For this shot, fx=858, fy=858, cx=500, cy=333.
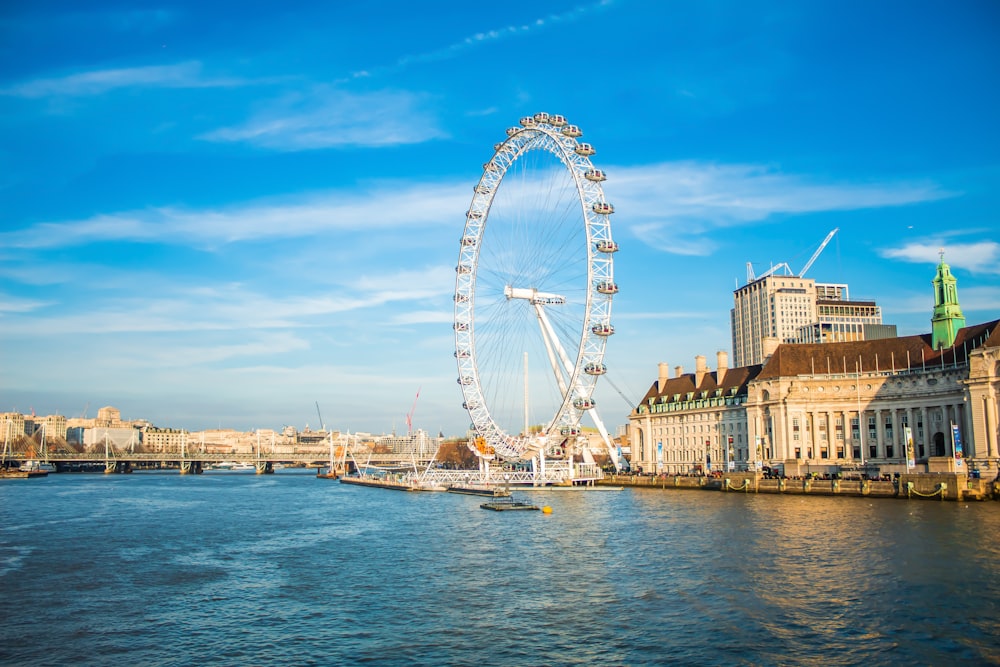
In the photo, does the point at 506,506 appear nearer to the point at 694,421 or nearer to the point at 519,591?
the point at 519,591

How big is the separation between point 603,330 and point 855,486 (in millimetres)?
28237

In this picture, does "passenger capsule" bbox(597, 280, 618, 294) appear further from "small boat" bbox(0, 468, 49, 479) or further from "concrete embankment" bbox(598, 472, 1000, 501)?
"small boat" bbox(0, 468, 49, 479)

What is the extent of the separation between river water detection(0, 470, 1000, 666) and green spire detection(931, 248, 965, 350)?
41.6 meters

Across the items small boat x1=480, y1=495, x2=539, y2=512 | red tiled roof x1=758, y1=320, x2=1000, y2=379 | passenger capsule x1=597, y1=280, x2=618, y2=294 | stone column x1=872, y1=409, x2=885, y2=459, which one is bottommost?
small boat x1=480, y1=495, x2=539, y2=512

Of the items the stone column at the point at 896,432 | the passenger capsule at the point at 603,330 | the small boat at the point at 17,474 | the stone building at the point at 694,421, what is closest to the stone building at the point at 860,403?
the stone column at the point at 896,432

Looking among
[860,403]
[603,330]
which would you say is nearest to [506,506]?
[603,330]

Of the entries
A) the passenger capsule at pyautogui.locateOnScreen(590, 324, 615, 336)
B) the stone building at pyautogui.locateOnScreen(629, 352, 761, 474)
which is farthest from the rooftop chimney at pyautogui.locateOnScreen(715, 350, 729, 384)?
the passenger capsule at pyautogui.locateOnScreen(590, 324, 615, 336)

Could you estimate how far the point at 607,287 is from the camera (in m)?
83.3

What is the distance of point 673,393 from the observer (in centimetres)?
14238

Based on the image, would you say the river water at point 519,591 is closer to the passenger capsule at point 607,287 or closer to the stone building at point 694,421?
the passenger capsule at point 607,287

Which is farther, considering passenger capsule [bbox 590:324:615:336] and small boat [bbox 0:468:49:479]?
small boat [bbox 0:468:49:479]

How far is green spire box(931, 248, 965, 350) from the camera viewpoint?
10181 centimetres

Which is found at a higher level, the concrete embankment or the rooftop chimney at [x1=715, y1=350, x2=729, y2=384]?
the rooftop chimney at [x1=715, y1=350, x2=729, y2=384]

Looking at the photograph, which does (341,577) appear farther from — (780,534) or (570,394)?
(570,394)
